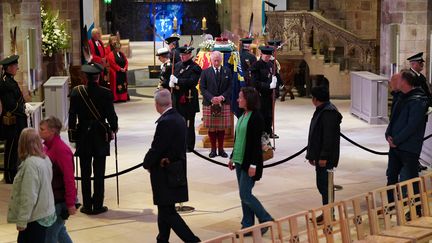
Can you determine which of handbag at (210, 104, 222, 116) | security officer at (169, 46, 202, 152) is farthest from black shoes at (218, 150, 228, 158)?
handbag at (210, 104, 222, 116)

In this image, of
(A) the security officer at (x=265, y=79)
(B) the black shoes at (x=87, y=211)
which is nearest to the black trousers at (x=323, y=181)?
(B) the black shoes at (x=87, y=211)

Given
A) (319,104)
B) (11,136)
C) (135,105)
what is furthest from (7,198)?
(135,105)

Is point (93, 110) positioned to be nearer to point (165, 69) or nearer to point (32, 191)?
point (32, 191)

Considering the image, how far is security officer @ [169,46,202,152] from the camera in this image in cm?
1501

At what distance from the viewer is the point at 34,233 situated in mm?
7934

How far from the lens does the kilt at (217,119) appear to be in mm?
14789

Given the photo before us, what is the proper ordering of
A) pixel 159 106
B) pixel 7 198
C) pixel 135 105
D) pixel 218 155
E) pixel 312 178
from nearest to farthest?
1. pixel 159 106
2. pixel 7 198
3. pixel 312 178
4. pixel 218 155
5. pixel 135 105

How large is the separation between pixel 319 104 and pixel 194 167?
438cm

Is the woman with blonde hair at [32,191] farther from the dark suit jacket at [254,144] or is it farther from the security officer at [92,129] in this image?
the security officer at [92,129]

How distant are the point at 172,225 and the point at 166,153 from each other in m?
0.68

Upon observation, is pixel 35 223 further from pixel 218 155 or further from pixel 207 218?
pixel 218 155

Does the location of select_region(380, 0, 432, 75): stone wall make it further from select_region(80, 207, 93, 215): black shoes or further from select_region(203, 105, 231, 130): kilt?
select_region(80, 207, 93, 215): black shoes

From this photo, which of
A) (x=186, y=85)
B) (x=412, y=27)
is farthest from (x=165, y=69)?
(x=412, y=27)

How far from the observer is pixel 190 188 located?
12.7m
